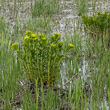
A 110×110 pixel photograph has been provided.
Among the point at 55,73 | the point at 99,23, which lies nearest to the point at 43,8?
the point at 99,23

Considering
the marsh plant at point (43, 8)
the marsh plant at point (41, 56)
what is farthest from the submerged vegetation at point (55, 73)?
the marsh plant at point (43, 8)

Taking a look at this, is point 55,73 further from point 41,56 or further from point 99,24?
point 99,24

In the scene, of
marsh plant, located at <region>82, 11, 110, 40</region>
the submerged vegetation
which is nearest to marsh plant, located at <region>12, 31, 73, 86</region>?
the submerged vegetation

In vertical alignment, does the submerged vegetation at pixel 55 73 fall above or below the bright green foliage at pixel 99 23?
below

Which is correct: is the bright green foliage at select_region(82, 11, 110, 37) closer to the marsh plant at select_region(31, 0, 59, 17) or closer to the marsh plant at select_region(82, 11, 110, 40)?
the marsh plant at select_region(82, 11, 110, 40)

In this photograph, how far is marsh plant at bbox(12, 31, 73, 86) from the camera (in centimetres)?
224

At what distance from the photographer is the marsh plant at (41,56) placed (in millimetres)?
2236

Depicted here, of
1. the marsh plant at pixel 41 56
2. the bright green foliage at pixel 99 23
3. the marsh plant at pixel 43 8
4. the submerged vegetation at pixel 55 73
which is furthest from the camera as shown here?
the marsh plant at pixel 43 8

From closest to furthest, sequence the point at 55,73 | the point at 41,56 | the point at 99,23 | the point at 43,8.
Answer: the point at 41,56 < the point at 55,73 < the point at 99,23 < the point at 43,8

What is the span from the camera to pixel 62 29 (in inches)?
181

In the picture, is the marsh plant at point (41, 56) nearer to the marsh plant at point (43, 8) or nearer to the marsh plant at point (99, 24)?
the marsh plant at point (99, 24)

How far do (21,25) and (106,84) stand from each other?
273cm

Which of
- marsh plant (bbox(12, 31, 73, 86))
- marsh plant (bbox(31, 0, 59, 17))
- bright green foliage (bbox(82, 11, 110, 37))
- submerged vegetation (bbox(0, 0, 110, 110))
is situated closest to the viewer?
submerged vegetation (bbox(0, 0, 110, 110))

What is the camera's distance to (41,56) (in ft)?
7.50
